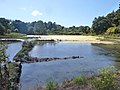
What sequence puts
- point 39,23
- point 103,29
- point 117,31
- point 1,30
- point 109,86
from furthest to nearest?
point 39,23
point 103,29
point 117,31
point 1,30
point 109,86

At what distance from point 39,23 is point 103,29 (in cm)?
5156

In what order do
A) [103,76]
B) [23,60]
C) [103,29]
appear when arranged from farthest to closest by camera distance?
[103,29], [23,60], [103,76]

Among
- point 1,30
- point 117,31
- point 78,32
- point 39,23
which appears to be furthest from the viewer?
point 39,23

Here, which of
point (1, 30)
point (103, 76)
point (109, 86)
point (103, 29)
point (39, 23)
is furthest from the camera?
point (39, 23)

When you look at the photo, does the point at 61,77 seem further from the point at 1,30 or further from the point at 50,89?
the point at 1,30

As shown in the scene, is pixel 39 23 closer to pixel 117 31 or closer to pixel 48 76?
pixel 117 31

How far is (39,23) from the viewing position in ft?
500

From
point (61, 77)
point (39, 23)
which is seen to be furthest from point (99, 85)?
point (39, 23)

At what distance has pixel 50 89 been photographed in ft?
31.9

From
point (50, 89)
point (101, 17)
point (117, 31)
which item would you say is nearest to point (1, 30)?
point (117, 31)

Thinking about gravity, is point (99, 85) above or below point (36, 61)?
above

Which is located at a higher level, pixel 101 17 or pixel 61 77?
Answer: pixel 101 17

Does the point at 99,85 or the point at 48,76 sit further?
the point at 48,76

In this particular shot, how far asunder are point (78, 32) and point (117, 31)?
41.8 m
